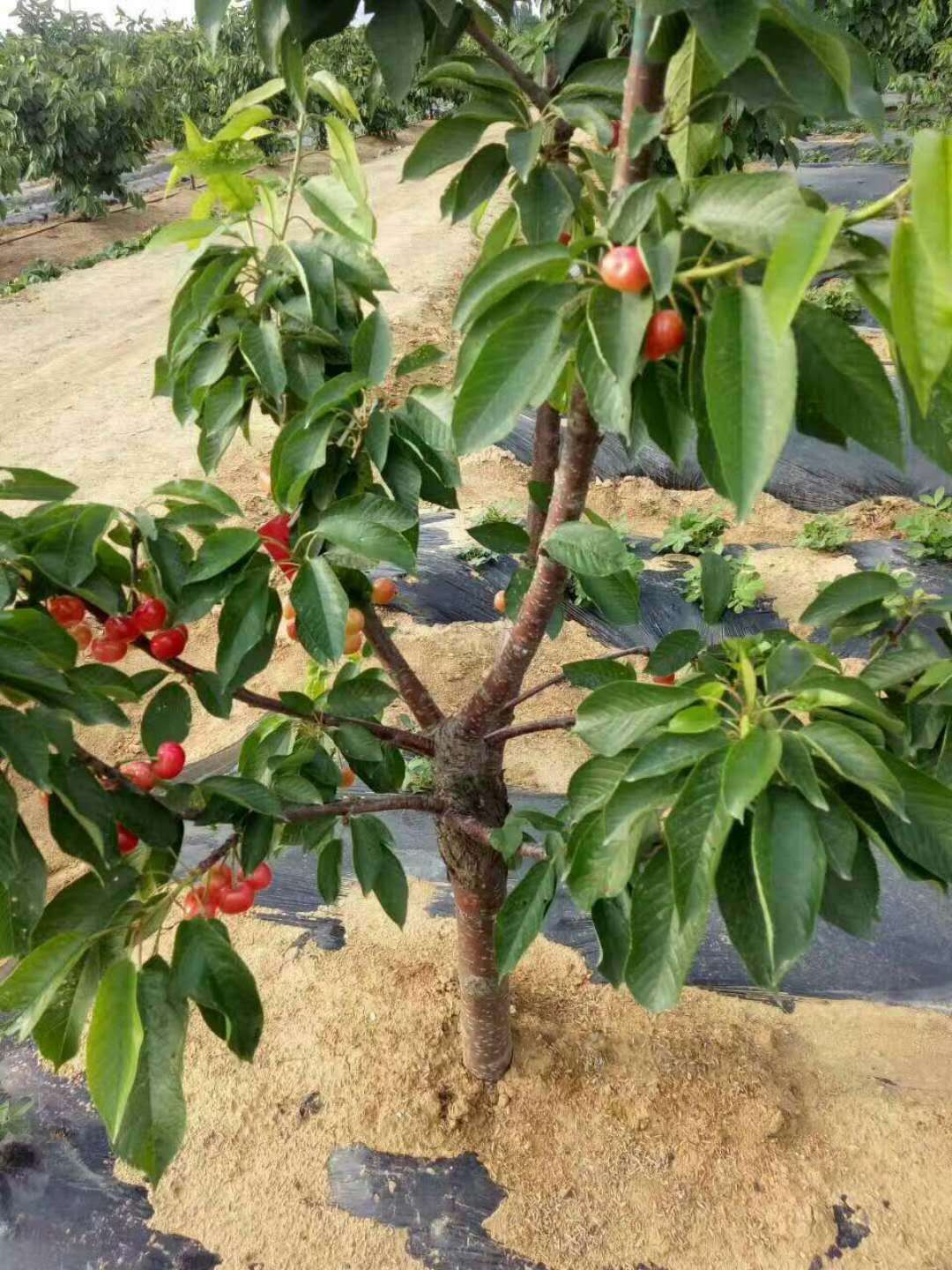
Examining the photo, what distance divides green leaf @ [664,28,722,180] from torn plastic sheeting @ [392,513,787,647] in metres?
2.73

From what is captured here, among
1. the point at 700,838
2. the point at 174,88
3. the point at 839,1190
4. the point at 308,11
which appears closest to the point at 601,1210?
the point at 839,1190

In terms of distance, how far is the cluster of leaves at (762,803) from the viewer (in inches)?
29.4

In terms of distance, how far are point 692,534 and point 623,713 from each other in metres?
3.30

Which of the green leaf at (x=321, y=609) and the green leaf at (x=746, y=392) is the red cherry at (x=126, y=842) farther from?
the green leaf at (x=746, y=392)

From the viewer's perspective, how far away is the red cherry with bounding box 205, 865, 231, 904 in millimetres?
1114

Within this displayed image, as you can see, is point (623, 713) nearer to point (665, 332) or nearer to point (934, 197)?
point (665, 332)

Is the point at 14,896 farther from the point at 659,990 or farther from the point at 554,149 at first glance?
the point at 554,149

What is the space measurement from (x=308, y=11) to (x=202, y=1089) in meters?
1.86

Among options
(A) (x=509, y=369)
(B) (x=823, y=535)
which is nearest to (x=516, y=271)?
(A) (x=509, y=369)

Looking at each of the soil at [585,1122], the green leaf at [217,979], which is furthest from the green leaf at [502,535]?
the soil at [585,1122]

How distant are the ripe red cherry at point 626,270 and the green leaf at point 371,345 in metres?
0.40

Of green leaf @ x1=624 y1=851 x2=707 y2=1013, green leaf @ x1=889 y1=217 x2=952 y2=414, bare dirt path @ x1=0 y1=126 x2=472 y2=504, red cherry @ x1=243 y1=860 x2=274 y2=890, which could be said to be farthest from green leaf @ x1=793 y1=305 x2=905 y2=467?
bare dirt path @ x1=0 y1=126 x2=472 y2=504

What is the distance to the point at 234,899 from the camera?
1.11 m

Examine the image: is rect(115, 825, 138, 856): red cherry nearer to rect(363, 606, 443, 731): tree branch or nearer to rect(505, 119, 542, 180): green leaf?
rect(363, 606, 443, 731): tree branch
